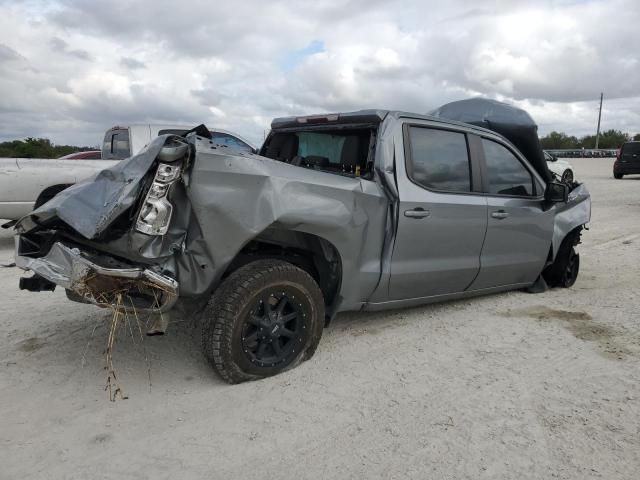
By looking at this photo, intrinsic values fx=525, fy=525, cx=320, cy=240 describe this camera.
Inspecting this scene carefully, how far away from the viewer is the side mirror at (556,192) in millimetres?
4957

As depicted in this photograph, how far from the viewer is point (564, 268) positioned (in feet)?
18.2

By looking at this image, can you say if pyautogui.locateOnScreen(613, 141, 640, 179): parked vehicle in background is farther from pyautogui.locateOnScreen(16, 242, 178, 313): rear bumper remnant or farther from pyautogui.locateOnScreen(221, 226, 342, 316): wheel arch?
pyautogui.locateOnScreen(16, 242, 178, 313): rear bumper remnant

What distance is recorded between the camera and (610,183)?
19.2 m

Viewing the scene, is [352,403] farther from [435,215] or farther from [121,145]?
[121,145]

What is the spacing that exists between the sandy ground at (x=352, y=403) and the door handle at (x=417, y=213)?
0.99 m

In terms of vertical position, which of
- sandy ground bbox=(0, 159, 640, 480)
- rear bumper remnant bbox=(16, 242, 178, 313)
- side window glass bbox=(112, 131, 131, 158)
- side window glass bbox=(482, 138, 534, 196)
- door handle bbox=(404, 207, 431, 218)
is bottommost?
sandy ground bbox=(0, 159, 640, 480)

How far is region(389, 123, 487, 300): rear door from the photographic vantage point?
12.8ft

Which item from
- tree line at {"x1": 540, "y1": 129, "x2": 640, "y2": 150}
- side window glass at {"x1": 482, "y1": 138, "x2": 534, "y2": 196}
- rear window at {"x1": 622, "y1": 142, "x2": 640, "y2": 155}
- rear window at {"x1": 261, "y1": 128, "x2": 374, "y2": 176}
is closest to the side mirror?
side window glass at {"x1": 482, "y1": 138, "x2": 534, "y2": 196}

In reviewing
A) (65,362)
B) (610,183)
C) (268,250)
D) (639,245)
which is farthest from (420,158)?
(610,183)

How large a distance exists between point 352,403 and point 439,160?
81.3 inches

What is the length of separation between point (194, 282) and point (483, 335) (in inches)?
94.9

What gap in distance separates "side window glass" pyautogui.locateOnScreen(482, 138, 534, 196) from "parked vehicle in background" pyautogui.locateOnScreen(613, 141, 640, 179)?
18795 millimetres

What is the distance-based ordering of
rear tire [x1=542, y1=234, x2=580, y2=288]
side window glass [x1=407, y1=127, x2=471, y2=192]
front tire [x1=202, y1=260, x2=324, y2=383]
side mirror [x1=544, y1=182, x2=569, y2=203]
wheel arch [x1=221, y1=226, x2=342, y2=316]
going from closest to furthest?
front tire [x1=202, y1=260, x2=324, y2=383] < wheel arch [x1=221, y1=226, x2=342, y2=316] < side window glass [x1=407, y1=127, x2=471, y2=192] < side mirror [x1=544, y1=182, x2=569, y2=203] < rear tire [x1=542, y1=234, x2=580, y2=288]

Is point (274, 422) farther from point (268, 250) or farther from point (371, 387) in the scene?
point (268, 250)
